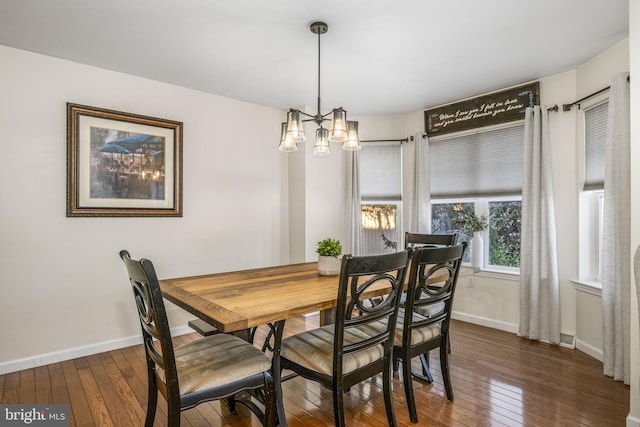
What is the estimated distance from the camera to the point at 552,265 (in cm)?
319

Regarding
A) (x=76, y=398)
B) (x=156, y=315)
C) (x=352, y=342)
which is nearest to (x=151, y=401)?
(x=156, y=315)

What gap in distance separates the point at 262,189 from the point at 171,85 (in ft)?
4.74

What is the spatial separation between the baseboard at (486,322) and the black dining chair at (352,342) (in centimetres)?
224

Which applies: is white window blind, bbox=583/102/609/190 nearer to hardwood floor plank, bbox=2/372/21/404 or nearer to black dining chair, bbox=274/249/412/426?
black dining chair, bbox=274/249/412/426

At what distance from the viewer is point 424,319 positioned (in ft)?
7.09

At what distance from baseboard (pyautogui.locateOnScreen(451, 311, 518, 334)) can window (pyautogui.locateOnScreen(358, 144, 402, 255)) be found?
3.55 feet

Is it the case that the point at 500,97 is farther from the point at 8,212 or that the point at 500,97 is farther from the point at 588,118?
the point at 8,212

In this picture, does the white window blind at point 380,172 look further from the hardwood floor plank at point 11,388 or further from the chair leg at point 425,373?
the hardwood floor plank at point 11,388

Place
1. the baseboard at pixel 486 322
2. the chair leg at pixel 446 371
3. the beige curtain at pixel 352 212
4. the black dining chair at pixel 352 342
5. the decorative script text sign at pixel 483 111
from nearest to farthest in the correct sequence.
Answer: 1. the black dining chair at pixel 352 342
2. the chair leg at pixel 446 371
3. the decorative script text sign at pixel 483 111
4. the baseboard at pixel 486 322
5. the beige curtain at pixel 352 212

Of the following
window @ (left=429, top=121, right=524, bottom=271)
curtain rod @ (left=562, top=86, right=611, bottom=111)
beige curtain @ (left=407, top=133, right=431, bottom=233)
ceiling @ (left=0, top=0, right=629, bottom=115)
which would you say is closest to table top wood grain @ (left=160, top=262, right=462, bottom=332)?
ceiling @ (left=0, top=0, right=629, bottom=115)

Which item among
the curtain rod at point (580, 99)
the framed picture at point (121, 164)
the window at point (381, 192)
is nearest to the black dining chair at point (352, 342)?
the framed picture at point (121, 164)

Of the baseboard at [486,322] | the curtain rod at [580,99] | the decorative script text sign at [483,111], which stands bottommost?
the baseboard at [486,322]

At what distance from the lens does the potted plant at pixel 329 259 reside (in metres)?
2.45

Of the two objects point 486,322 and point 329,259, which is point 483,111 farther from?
point 329,259
